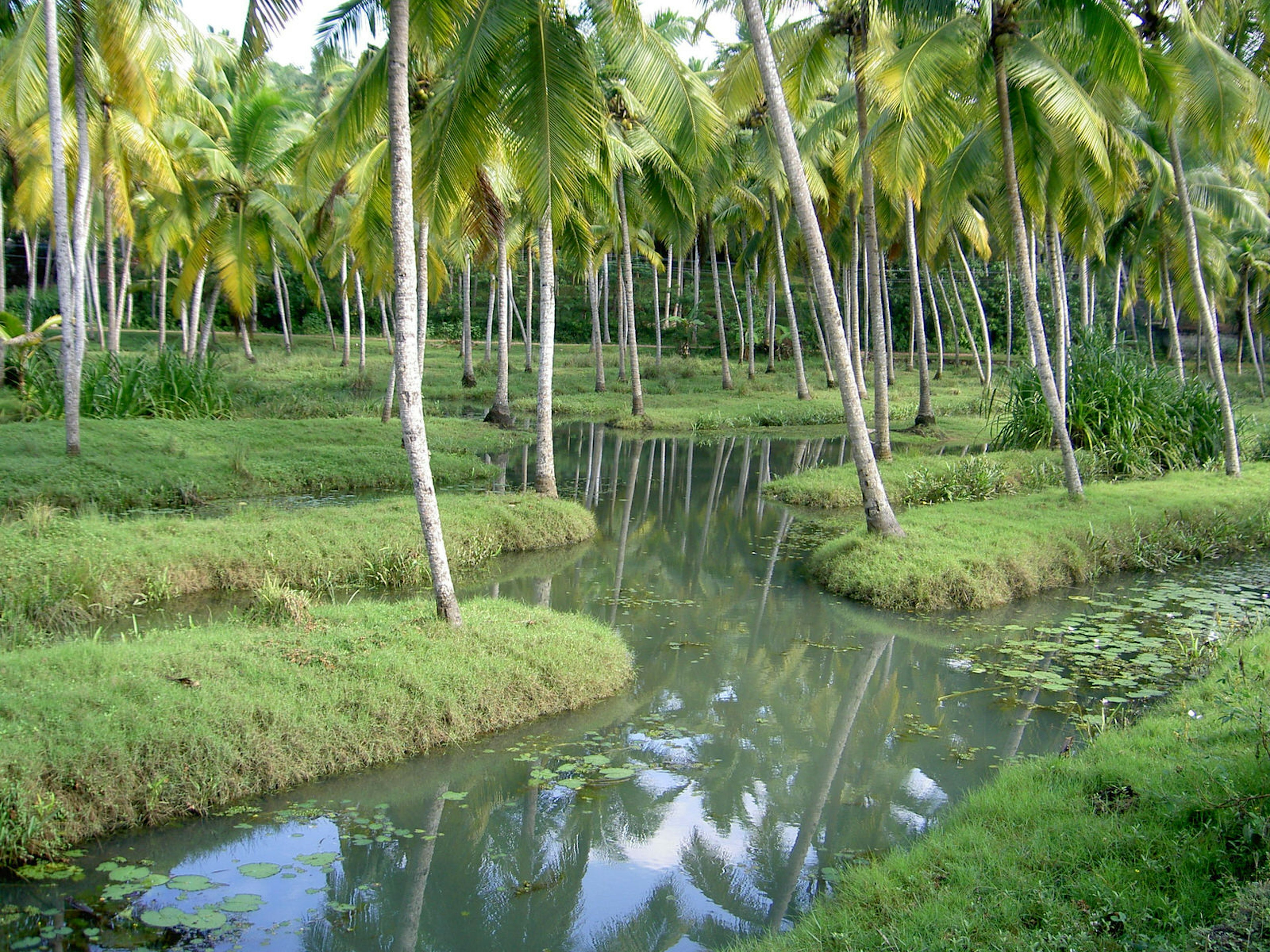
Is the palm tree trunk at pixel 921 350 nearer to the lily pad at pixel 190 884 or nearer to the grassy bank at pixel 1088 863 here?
the grassy bank at pixel 1088 863

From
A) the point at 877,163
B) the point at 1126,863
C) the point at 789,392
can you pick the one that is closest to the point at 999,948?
the point at 1126,863

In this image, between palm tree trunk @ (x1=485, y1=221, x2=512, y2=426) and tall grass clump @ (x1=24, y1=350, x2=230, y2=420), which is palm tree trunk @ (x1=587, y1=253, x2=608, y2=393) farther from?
tall grass clump @ (x1=24, y1=350, x2=230, y2=420)

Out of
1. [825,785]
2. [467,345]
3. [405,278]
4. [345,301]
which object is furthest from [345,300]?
[825,785]

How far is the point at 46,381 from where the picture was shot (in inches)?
671

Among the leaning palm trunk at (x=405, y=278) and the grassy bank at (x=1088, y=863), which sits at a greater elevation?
the leaning palm trunk at (x=405, y=278)

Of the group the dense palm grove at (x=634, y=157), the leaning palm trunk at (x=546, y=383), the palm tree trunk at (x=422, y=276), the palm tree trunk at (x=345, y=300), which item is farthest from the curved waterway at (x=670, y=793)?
the palm tree trunk at (x=345, y=300)

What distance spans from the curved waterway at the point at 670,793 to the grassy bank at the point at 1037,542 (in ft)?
1.18

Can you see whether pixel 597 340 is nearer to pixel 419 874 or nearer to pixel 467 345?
pixel 467 345

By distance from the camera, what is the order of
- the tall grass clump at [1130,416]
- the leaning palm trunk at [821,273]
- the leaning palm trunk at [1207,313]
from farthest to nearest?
1. the tall grass clump at [1130,416]
2. the leaning palm trunk at [1207,313]
3. the leaning palm trunk at [821,273]

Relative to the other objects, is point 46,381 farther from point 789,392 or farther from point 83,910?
point 789,392

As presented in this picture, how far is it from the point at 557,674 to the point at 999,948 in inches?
175

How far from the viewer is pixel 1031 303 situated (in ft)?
45.9

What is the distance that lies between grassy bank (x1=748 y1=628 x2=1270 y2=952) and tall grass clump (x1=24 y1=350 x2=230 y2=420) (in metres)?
15.7

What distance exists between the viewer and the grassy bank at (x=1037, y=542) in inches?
424
